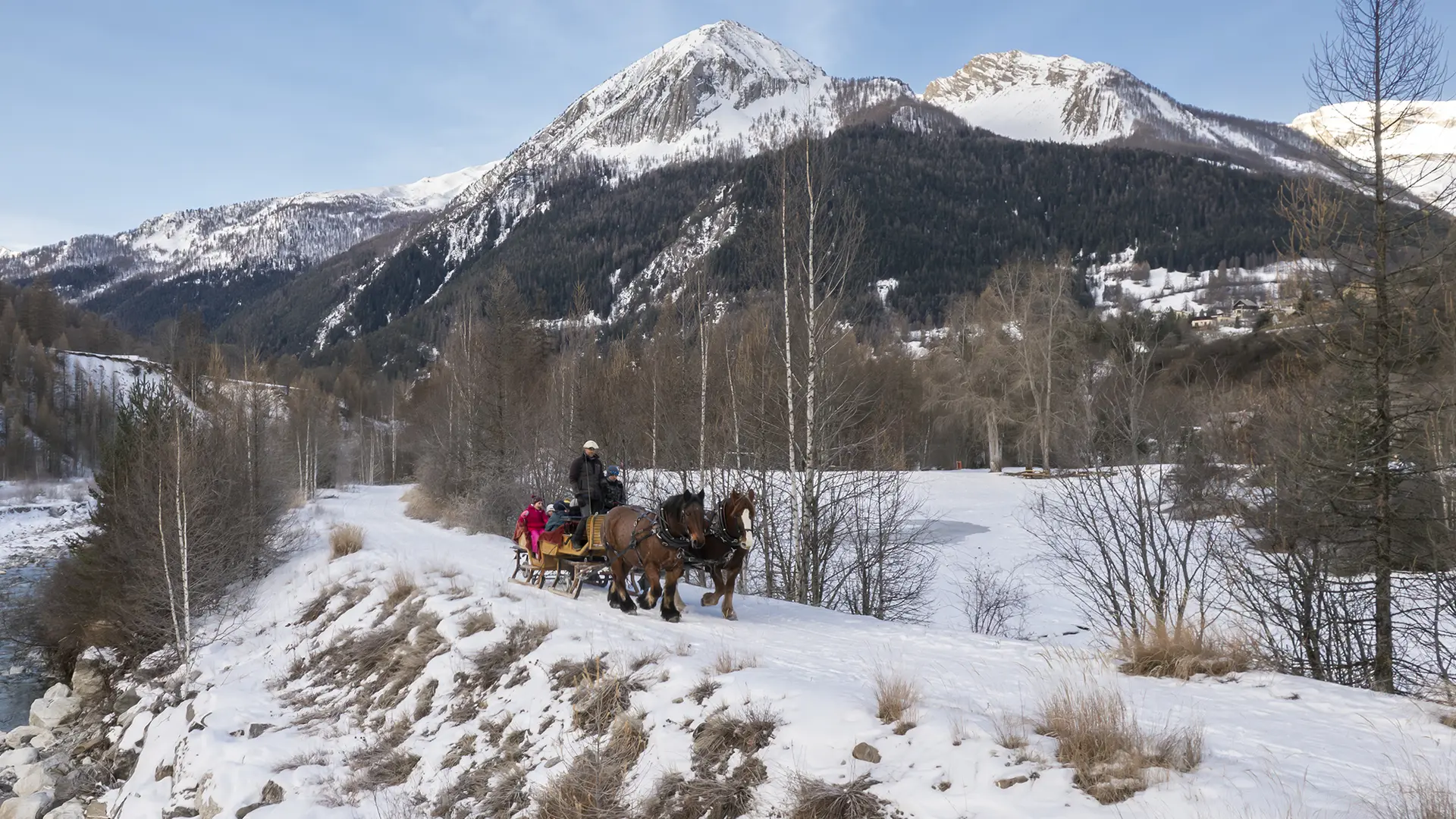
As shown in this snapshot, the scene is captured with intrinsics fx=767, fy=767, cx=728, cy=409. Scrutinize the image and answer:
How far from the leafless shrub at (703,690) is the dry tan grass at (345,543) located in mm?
16223

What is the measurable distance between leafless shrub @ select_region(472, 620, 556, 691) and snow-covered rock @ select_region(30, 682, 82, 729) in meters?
12.9

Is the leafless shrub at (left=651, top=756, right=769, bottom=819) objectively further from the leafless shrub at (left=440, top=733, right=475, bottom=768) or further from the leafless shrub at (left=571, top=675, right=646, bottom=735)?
the leafless shrub at (left=440, top=733, right=475, bottom=768)

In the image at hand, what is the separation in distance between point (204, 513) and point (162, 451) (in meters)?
2.67

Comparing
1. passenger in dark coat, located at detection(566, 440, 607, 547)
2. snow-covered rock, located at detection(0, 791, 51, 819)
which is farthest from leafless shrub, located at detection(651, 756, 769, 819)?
snow-covered rock, located at detection(0, 791, 51, 819)

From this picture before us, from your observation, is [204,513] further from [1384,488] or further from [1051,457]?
[1051,457]

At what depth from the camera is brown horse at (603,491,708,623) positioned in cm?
930

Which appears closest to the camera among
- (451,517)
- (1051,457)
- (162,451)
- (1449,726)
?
(1449,726)

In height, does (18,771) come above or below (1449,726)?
below

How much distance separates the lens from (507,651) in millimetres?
9383

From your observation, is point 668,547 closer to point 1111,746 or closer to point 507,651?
point 507,651

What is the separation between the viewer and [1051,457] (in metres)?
49.9

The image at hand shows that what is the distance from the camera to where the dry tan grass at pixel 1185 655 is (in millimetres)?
6738

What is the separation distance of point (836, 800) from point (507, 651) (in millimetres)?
5630

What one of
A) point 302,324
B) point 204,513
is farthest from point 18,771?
point 302,324
